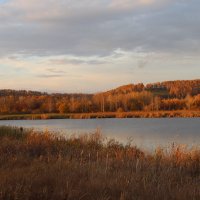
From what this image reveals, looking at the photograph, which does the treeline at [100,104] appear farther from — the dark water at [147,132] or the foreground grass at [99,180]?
the foreground grass at [99,180]

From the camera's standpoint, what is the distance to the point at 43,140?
14492 mm

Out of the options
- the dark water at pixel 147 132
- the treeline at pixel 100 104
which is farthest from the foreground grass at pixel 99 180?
the treeline at pixel 100 104

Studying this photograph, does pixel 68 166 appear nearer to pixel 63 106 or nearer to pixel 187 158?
pixel 187 158

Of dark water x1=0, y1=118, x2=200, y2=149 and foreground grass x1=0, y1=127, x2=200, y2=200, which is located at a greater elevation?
foreground grass x1=0, y1=127, x2=200, y2=200

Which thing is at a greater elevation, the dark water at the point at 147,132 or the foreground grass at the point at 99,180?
the foreground grass at the point at 99,180

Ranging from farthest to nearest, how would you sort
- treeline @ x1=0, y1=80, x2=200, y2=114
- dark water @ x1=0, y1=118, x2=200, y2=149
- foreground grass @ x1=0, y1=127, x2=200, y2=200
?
1. treeline @ x1=0, y1=80, x2=200, y2=114
2. dark water @ x1=0, y1=118, x2=200, y2=149
3. foreground grass @ x1=0, y1=127, x2=200, y2=200

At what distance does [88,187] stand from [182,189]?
158 cm

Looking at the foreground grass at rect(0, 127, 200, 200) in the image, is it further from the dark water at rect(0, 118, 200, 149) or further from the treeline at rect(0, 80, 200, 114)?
the treeline at rect(0, 80, 200, 114)

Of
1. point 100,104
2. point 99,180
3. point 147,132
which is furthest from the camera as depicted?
point 100,104

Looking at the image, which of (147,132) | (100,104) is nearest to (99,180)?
(147,132)

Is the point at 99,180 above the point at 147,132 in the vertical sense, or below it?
above

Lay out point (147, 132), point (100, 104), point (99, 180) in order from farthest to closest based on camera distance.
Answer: point (100, 104)
point (147, 132)
point (99, 180)

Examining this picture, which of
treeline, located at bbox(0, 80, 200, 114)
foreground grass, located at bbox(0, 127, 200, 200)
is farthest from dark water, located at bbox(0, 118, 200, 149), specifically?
treeline, located at bbox(0, 80, 200, 114)

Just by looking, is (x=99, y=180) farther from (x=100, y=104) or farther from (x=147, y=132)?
(x=100, y=104)
